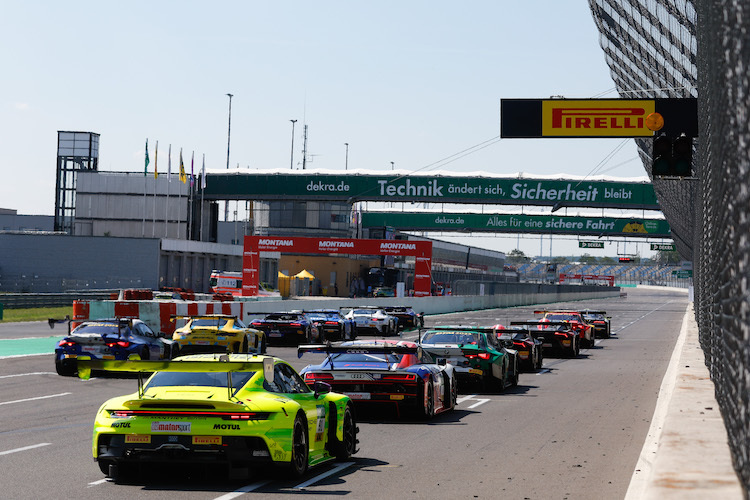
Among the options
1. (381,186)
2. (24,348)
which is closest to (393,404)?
(24,348)

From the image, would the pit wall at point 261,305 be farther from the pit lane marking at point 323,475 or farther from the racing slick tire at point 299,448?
the racing slick tire at point 299,448

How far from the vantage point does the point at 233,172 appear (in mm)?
77250

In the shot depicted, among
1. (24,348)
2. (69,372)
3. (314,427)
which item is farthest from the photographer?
(24,348)

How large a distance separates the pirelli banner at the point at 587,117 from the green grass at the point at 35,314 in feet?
89.1

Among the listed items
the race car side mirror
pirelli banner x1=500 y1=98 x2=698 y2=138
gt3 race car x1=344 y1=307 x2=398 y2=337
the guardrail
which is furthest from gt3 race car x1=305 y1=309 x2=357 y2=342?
the race car side mirror

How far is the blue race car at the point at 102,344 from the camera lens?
2198cm

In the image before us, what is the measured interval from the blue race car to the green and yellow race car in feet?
37.3

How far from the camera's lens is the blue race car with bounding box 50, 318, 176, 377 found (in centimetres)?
2198

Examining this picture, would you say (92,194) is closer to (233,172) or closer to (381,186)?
(233,172)

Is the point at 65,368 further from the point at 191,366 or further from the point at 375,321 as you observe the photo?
the point at 375,321

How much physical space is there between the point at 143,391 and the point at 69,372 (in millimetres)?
12274

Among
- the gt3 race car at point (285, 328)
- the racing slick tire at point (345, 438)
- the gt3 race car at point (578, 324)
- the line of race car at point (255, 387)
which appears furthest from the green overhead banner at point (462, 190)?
the racing slick tire at point (345, 438)

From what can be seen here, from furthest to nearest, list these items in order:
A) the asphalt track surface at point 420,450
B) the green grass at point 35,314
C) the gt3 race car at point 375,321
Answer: the green grass at point 35,314, the gt3 race car at point 375,321, the asphalt track surface at point 420,450

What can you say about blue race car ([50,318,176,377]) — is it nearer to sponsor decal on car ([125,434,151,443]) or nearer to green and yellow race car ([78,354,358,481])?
green and yellow race car ([78,354,358,481])
